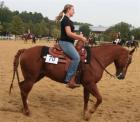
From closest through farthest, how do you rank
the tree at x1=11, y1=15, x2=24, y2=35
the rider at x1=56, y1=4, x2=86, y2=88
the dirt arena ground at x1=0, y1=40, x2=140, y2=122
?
the rider at x1=56, y1=4, x2=86, y2=88
the dirt arena ground at x1=0, y1=40, x2=140, y2=122
the tree at x1=11, y1=15, x2=24, y2=35

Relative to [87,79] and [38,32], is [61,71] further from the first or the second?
[38,32]

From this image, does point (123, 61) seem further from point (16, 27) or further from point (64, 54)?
point (16, 27)

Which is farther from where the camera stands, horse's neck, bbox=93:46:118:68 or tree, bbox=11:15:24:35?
tree, bbox=11:15:24:35

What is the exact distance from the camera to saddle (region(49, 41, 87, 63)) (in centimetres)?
954

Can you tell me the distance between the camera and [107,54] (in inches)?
391

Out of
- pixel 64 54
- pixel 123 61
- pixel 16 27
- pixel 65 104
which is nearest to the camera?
pixel 64 54

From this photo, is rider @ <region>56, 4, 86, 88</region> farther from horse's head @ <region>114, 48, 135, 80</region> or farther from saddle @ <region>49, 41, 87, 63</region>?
horse's head @ <region>114, 48, 135, 80</region>

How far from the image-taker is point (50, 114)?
962 cm

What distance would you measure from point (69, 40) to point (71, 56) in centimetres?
39

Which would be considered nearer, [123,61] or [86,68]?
[86,68]

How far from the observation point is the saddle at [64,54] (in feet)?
31.3

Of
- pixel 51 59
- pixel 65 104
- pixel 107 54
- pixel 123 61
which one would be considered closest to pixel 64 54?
pixel 51 59

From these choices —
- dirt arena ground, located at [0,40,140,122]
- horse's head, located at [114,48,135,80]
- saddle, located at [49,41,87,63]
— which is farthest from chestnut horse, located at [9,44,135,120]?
dirt arena ground, located at [0,40,140,122]

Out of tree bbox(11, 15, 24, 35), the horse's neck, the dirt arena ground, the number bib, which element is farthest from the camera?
tree bbox(11, 15, 24, 35)
